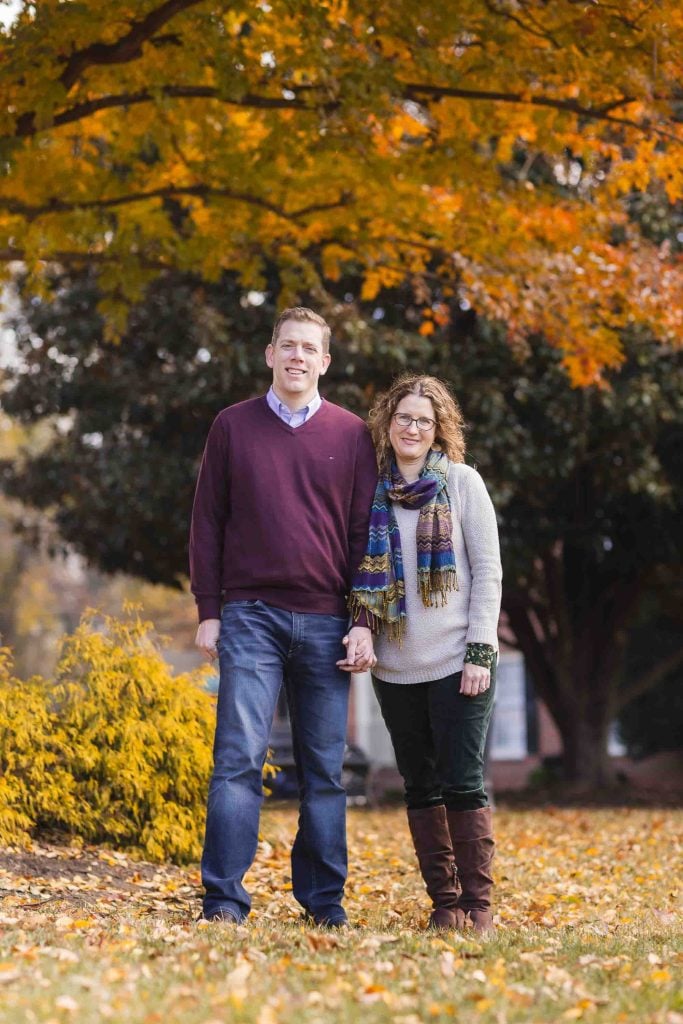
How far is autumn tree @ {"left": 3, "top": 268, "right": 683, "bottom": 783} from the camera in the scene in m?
13.2

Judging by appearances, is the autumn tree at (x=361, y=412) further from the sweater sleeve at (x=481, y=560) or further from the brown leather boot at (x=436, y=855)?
the brown leather boot at (x=436, y=855)

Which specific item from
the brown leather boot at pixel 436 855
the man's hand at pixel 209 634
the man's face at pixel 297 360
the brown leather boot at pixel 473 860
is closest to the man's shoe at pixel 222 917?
the brown leather boot at pixel 436 855

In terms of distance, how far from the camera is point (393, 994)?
3438mm

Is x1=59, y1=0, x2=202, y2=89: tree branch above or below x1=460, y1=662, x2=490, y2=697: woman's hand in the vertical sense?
above

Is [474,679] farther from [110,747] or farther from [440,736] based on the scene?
[110,747]

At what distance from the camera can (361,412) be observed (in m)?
13.0

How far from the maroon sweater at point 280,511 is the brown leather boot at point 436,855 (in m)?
0.86

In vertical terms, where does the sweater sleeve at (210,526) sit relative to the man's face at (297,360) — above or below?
below

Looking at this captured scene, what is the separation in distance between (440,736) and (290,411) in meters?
1.35

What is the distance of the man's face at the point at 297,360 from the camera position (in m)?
4.83

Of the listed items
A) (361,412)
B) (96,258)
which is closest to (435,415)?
(96,258)

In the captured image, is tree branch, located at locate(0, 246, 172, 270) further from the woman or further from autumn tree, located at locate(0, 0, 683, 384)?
the woman

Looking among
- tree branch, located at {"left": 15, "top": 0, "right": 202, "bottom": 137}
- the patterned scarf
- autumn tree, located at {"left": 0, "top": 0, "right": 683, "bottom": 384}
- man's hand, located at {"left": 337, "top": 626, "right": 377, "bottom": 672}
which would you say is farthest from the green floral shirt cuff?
tree branch, located at {"left": 15, "top": 0, "right": 202, "bottom": 137}

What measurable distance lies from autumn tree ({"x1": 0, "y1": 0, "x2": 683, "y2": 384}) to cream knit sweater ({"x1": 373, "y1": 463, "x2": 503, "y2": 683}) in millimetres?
3468
